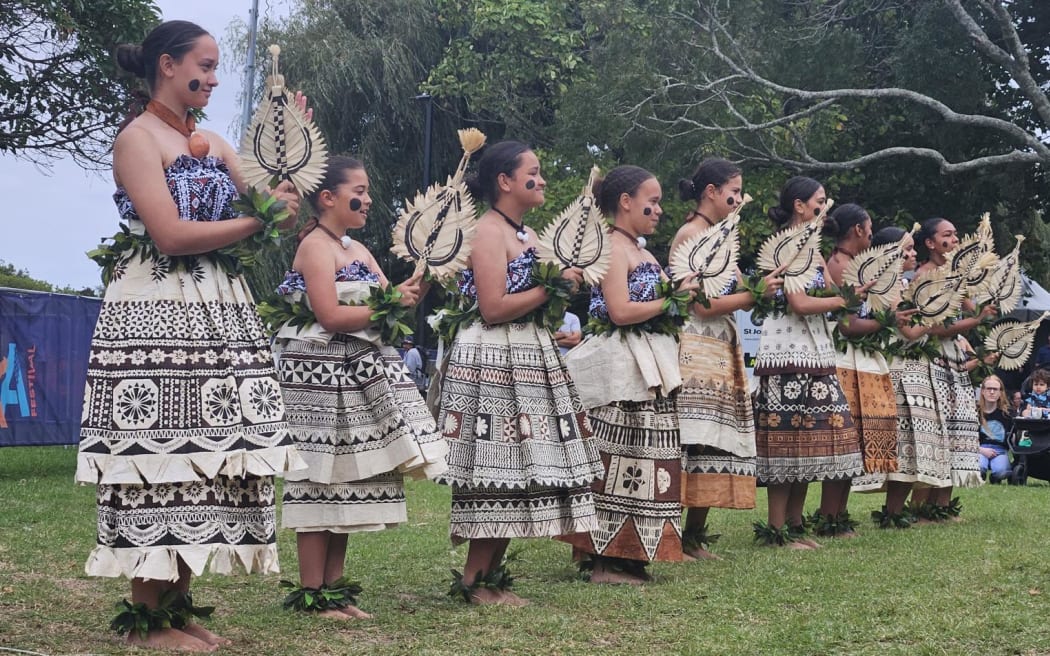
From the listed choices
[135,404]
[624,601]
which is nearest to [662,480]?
[624,601]

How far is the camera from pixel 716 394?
7.30 meters

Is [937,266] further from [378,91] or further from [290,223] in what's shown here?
[378,91]

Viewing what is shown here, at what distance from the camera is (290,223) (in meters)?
4.55

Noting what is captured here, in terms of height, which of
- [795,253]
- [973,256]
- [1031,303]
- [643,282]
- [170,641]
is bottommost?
[170,641]

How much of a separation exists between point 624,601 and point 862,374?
3496 millimetres

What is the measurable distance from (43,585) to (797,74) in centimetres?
1763

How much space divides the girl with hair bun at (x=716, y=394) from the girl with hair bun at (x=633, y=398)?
671 mm

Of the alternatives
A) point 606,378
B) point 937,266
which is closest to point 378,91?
point 937,266

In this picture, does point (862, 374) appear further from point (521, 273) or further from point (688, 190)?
point (521, 273)

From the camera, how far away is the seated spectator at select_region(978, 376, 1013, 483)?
47.4ft

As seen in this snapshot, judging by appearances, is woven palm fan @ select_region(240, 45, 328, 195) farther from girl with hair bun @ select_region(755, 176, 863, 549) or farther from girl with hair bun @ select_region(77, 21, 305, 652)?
girl with hair bun @ select_region(755, 176, 863, 549)

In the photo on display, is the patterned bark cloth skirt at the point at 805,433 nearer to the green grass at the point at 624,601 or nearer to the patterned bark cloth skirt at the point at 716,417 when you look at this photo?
the green grass at the point at 624,601

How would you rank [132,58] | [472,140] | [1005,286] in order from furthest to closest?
[1005,286] < [472,140] < [132,58]

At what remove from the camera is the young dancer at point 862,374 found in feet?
28.0
